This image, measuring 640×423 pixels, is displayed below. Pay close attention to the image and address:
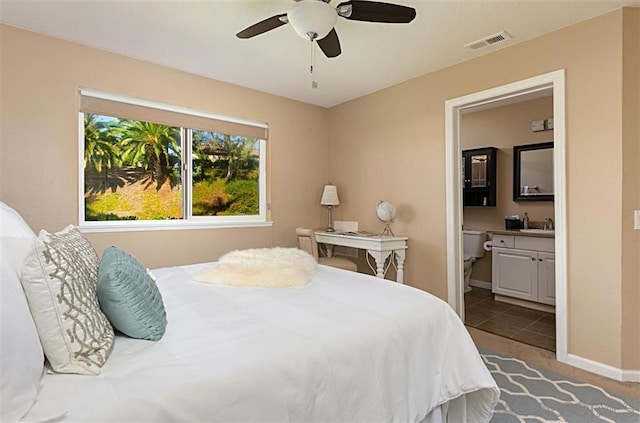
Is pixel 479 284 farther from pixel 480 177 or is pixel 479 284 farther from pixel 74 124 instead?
pixel 74 124

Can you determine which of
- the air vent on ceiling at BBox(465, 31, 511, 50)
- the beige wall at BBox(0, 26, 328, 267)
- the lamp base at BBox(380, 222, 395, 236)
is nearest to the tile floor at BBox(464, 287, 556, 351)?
the lamp base at BBox(380, 222, 395, 236)

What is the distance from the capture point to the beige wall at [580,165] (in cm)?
216

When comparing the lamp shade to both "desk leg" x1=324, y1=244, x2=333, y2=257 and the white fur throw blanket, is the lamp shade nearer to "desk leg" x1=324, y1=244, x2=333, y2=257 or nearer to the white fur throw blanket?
"desk leg" x1=324, y1=244, x2=333, y2=257

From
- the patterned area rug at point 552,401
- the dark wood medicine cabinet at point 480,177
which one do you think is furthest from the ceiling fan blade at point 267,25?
the dark wood medicine cabinet at point 480,177

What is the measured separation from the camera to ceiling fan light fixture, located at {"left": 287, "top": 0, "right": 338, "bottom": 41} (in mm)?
1716

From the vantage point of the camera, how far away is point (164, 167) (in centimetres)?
321

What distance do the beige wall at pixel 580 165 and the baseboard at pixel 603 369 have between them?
30 mm

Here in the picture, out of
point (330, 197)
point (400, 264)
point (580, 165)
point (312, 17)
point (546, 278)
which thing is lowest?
point (546, 278)

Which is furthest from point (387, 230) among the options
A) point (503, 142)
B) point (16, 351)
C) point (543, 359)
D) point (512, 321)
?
point (16, 351)

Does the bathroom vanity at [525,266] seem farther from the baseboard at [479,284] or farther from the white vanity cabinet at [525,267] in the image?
the baseboard at [479,284]

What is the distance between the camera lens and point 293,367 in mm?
997

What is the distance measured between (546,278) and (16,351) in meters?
4.11

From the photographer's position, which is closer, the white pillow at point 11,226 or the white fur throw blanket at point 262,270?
the white pillow at point 11,226

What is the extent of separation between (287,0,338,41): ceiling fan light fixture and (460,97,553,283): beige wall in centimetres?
339
